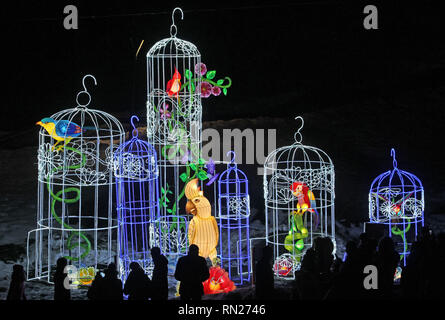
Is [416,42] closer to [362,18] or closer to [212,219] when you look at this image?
[362,18]

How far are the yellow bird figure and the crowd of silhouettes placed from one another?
145cm

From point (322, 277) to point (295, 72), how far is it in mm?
7318

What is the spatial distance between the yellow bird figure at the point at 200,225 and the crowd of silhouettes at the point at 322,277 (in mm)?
1454

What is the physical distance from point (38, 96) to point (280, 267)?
660cm

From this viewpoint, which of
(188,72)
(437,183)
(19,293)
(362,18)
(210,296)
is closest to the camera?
(19,293)

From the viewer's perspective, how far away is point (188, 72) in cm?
814

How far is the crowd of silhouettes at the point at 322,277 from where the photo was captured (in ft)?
16.8

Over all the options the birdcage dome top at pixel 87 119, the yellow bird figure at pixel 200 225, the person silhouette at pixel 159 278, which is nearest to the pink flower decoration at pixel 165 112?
the birdcage dome top at pixel 87 119

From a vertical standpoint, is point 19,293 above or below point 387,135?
below

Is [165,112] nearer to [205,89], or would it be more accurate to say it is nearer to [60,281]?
[205,89]

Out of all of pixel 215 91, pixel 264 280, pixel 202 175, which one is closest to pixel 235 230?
pixel 202 175

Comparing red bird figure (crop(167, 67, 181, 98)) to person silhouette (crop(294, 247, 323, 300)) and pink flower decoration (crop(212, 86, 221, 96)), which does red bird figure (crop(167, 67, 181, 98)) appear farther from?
person silhouette (crop(294, 247, 323, 300))

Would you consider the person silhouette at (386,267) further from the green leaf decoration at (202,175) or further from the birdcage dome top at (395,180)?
the green leaf decoration at (202,175)

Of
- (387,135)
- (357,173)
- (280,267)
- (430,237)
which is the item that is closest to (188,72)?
(280,267)
